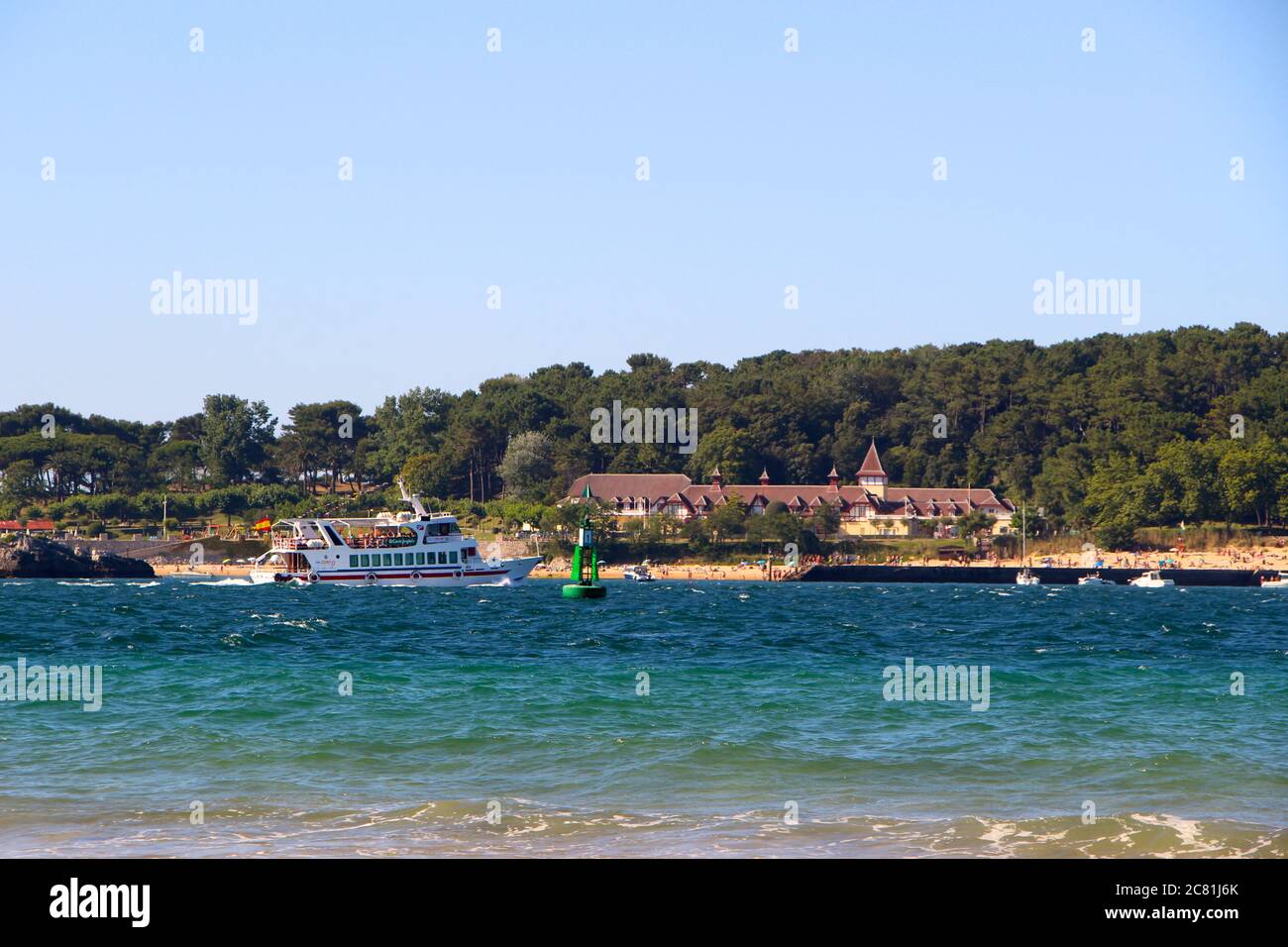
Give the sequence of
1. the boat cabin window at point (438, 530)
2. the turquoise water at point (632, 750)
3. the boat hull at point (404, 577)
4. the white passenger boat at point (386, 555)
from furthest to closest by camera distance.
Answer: the boat cabin window at point (438, 530) < the white passenger boat at point (386, 555) < the boat hull at point (404, 577) < the turquoise water at point (632, 750)

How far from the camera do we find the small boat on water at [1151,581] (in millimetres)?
110562

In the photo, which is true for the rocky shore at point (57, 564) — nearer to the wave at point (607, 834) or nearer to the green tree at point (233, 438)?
the green tree at point (233, 438)

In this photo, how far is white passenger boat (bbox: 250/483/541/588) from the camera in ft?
293

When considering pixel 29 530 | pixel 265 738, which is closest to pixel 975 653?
pixel 265 738

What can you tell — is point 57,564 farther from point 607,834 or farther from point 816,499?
point 607,834

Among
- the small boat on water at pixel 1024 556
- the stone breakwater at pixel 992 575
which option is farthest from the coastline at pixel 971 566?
the small boat on water at pixel 1024 556

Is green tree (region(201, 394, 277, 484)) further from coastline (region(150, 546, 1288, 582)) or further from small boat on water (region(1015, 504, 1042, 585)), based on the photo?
small boat on water (region(1015, 504, 1042, 585))

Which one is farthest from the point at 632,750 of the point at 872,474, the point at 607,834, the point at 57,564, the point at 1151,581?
the point at 872,474

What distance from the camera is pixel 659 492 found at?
523 ft

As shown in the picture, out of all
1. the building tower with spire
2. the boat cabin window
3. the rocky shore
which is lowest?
the rocky shore

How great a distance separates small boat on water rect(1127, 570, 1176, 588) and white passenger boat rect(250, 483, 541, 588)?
171ft

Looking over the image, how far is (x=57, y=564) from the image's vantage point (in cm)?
11456

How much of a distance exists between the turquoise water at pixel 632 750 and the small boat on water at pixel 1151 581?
235 feet

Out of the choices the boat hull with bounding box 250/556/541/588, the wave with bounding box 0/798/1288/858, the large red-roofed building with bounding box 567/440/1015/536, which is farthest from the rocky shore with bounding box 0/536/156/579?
the wave with bounding box 0/798/1288/858
